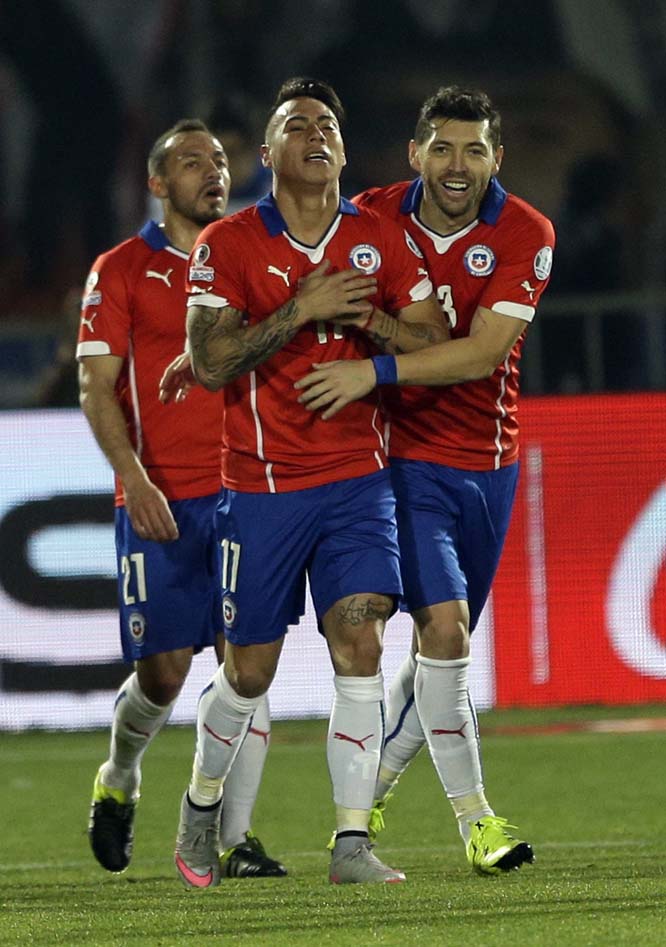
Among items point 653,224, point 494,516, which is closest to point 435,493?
point 494,516

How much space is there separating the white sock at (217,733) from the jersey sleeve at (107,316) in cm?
117

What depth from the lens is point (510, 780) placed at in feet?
26.3

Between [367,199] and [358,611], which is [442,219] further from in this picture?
[358,611]

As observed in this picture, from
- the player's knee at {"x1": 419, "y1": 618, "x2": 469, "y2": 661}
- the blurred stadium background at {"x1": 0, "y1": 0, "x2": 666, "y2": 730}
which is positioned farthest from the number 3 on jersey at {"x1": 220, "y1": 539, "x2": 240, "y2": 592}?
the blurred stadium background at {"x1": 0, "y1": 0, "x2": 666, "y2": 730}

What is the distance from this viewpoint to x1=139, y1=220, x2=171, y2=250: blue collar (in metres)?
6.28

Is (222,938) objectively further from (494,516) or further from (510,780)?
(510,780)

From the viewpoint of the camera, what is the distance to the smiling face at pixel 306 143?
527 centimetres

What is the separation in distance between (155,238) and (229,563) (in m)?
1.40

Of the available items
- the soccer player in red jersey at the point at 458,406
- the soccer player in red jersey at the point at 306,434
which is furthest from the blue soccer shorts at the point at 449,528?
the soccer player in red jersey at the point at 306,434

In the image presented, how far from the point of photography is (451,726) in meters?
5.46

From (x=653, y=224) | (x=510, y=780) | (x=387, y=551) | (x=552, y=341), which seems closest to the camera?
(x=387, y=551)

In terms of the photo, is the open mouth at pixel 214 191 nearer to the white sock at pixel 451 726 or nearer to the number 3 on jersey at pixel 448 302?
the number 3 on jersey at pixel 448 302

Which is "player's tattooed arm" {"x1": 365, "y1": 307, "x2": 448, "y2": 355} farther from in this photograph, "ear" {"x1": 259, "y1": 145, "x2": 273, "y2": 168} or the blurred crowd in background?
the blurred crowd in background

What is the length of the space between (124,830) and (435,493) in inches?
59.6
